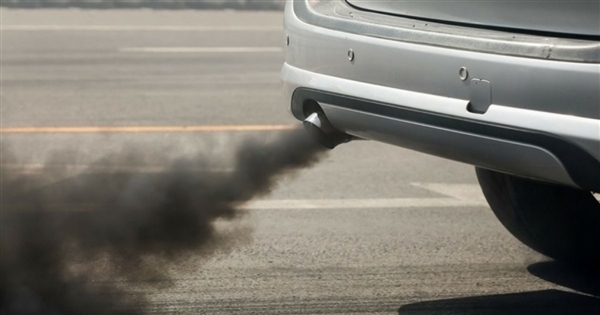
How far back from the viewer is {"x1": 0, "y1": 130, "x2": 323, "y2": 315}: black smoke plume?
3.82 metres

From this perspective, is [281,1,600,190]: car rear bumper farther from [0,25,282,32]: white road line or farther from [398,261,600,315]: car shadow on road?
[0,25,282,32]: white road line

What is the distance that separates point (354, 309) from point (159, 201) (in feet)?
4.22

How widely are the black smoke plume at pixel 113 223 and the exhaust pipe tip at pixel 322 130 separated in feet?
3.11

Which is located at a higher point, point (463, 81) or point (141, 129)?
point (463, 81)

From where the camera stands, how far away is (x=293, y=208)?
5262 millimetres

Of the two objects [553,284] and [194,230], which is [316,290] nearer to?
[194,230]

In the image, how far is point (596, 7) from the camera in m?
2.70

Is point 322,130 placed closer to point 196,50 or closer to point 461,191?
point 461,191

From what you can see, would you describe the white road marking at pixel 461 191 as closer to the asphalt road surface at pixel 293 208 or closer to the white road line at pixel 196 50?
the asphalt road surface at pixel 293 208

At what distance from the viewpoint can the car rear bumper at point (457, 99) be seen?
268 centimetres

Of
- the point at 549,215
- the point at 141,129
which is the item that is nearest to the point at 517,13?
the point at 549,215

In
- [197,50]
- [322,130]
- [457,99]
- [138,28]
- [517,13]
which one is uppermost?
[517,13]

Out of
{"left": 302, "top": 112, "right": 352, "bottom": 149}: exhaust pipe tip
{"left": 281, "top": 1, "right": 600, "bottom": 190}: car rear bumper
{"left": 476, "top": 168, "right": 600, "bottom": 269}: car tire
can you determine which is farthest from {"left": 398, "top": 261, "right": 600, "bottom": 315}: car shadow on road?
{"left": 281, "top": 1, "right": 600, "bottom": 190}: car rear bumper

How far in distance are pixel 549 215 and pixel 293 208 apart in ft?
5.38
